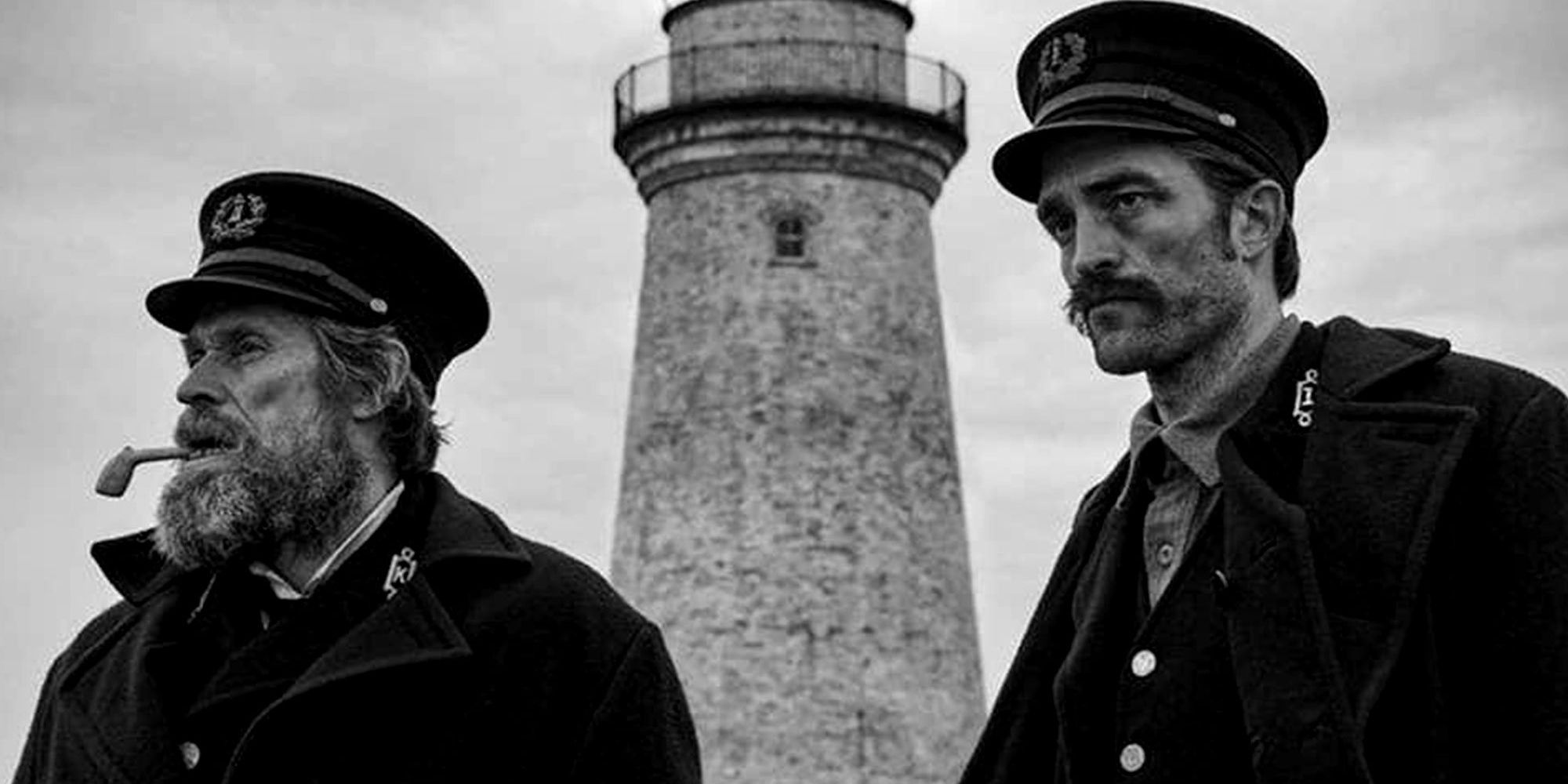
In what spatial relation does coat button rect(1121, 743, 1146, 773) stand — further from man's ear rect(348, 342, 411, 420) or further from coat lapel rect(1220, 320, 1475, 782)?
man's ear rect(348, 342, 411, 420)

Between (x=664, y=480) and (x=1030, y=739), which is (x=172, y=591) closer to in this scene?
(x=1030, y=739)

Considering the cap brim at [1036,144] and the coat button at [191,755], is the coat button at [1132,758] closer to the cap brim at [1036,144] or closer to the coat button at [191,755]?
the cap brim at [1036,144]

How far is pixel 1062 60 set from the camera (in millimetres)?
5332

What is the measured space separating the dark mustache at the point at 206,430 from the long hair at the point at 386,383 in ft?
0.69

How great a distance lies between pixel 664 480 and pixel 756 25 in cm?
496

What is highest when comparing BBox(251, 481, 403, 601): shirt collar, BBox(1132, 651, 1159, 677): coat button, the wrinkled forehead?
the wrinkled forehead

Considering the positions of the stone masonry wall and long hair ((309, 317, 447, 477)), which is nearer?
long hair ((309, 317, 447, 477))

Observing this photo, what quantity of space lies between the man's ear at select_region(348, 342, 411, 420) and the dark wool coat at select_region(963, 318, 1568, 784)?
2020 millimetres

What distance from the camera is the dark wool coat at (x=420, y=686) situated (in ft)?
19.2

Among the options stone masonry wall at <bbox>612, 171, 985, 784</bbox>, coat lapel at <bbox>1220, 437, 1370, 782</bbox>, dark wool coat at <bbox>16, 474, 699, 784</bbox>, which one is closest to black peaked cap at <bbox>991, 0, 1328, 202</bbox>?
coat lapel at <bbox>1220, 437, 1370, 782</bbox>

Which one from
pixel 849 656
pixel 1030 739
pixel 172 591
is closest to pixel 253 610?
pixel 172 591

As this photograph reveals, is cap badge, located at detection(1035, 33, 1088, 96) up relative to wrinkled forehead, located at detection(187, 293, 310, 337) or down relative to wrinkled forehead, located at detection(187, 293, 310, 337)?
up

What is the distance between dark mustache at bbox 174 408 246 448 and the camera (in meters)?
6.09

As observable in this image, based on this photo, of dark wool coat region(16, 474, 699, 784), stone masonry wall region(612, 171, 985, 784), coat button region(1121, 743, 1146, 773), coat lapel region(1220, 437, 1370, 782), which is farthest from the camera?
stone masonry wall region(612, 171, 985, 784)
